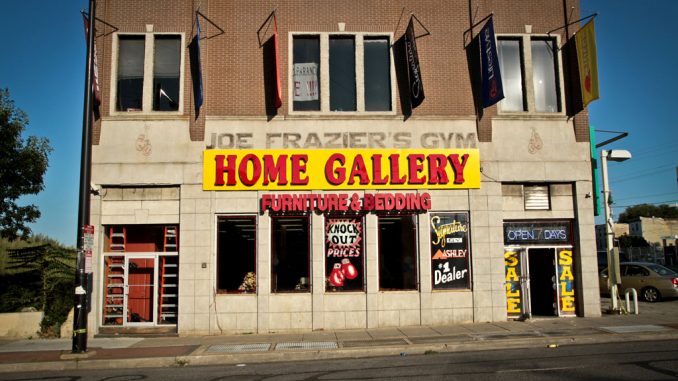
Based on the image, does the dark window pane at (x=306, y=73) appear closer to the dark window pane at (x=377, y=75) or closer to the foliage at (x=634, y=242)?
the dark window pane at (x=377, y=75)

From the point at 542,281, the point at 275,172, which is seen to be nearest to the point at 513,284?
the point at 542,281

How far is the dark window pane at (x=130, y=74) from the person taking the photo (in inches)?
661

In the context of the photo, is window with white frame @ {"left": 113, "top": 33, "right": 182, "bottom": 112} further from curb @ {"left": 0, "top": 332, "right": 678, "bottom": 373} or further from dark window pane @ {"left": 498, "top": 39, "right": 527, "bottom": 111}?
dark window pane @ {"left": 498, "top": 39, "right": 527, "bottom": 111}

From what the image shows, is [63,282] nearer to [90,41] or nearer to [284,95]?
[90,41]

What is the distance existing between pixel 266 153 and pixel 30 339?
850 cm

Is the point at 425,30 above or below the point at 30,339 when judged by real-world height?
above

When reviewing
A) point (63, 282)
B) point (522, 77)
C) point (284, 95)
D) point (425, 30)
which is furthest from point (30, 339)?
point (522, 77)

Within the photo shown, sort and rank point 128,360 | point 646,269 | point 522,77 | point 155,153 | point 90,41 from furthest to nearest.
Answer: point 646,269 < point 522,77 < point 155,153 < point 90,41 < point 128,360

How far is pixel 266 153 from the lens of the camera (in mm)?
16281

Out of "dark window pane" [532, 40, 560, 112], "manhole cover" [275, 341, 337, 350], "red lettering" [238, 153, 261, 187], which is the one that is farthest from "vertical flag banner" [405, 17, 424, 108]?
"manhole cover" [275, 341, 337, 350]

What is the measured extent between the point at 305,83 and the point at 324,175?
9.93ft

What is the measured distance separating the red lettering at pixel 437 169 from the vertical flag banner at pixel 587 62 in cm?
486

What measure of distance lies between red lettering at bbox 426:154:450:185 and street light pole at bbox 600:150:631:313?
5.71 meters

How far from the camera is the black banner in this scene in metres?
17.0
